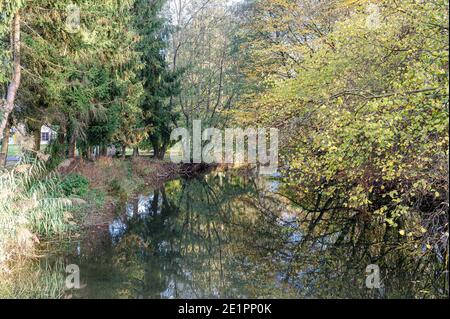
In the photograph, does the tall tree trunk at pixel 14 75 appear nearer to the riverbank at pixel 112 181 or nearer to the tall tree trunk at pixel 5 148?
the tall tree trunk at pixel 5 148

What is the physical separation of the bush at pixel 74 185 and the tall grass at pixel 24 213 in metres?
2.19

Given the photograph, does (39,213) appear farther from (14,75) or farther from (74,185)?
(74,185)

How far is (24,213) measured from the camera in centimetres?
712

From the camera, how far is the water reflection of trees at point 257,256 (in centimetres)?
611

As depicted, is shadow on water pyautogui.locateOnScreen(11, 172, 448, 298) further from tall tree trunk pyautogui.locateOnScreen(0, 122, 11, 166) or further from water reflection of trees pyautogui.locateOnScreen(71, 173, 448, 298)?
tall tree trunk pyautogui.locateOnScreen(0, 122, 11, 166)

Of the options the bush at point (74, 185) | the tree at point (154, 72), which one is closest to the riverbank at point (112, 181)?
the bush at point (74, 185)

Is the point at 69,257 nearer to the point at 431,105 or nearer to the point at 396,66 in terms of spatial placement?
the point at 431,105

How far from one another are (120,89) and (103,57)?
4281mm

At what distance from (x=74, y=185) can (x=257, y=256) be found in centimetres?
617

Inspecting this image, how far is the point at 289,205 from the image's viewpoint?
1299cm

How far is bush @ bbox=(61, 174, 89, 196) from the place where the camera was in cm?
1090

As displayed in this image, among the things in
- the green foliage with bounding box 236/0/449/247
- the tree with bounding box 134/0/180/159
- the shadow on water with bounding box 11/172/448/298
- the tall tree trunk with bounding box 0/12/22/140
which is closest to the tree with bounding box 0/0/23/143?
the tall tree trunk with bounding box 0/12/22/140

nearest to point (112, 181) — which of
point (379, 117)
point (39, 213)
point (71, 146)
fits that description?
point (71, 146)

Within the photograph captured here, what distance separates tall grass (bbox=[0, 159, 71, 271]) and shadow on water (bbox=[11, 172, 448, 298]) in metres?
0.78
